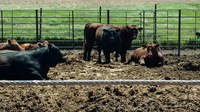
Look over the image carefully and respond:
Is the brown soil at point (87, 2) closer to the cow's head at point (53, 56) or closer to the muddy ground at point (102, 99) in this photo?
the cow's head at point (53, 56)

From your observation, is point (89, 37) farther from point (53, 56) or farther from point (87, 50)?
point (53, 56)

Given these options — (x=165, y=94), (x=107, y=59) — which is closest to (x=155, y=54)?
(x=107, y=59)

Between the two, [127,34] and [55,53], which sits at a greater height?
[127,34]

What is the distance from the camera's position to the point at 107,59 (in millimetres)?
15367

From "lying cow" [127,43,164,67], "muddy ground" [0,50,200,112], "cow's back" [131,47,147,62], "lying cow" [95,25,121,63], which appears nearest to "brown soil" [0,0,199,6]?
"lying cow" [95,25,121,63]

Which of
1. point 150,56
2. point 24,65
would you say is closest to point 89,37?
point 150,56

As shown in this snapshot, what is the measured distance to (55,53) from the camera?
39.8 ft

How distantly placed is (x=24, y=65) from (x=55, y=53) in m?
1.11

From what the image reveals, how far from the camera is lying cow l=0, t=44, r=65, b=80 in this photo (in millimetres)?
11031

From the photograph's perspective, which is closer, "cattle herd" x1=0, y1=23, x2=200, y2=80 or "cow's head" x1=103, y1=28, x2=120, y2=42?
"cattle herd" x1=0, y1=23, x2=200, y2=80

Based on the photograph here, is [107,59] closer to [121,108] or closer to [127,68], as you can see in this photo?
[127,68]

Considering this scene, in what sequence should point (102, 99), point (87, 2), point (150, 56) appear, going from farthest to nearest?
point (87, 2), point (150, 56), point (102, 99)

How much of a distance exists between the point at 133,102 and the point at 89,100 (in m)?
0.72

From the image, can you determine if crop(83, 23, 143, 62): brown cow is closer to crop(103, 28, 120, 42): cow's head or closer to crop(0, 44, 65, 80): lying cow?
crop(103, 28, 120, 42): cow's head
